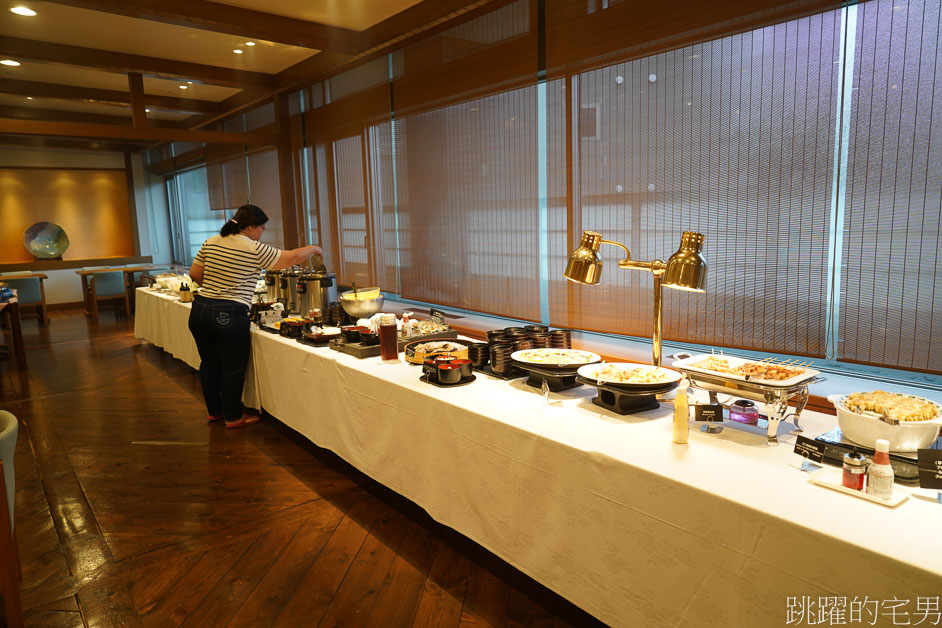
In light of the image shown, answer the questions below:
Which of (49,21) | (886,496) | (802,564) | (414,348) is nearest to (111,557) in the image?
(414,348)

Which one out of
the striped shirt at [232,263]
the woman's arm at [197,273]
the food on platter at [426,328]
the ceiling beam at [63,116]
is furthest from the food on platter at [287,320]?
the ceiling beam at [63,116]

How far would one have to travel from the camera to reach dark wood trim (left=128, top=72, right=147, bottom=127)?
446 centimetres

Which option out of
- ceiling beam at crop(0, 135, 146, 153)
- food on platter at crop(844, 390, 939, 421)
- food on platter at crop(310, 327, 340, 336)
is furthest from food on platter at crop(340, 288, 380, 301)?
ceiling beam at crop(0, 135, 146, 153)

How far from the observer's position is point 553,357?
198cm

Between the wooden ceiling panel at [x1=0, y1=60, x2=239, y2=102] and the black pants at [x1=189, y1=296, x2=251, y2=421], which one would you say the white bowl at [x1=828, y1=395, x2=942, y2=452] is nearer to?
the black pants at [x1=189, y1=296, x2=251, y2=421]

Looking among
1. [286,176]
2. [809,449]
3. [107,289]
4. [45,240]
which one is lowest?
[107,289]

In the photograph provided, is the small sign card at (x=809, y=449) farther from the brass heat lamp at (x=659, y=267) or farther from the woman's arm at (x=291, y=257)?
the woman's arm at (x=291, y=257)

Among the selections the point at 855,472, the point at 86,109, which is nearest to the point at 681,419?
the point at 855,472

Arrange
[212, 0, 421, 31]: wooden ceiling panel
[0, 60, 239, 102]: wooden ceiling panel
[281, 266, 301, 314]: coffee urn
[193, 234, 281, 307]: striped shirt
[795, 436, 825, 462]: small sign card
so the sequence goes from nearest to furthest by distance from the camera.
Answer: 1. [795, 436, 825, 462]: small sign card
2. [193, 234, 281, 307]: striped shirt
3. [212, 0, 421, 31]: wooden ceiling panel
4. [281, 266, 301, 314]: coffee urn
5. [0, 60, 239, 102]: wooden ceiling panel

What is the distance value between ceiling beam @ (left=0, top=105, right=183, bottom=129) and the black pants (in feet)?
15.1

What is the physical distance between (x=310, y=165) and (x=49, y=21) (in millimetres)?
1805

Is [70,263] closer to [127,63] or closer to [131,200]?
[131,200]

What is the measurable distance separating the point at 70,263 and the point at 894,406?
993 centimetres

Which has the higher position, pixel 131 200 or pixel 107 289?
pixel 131 200
